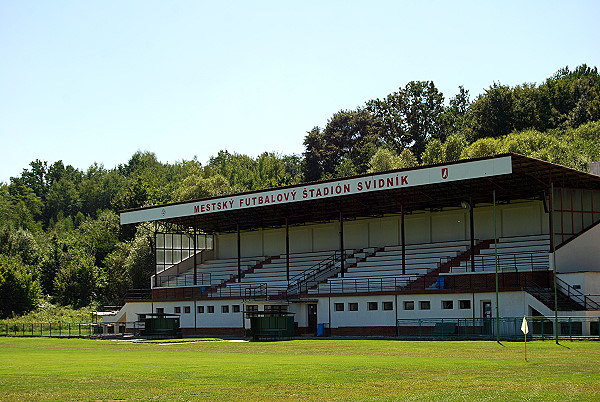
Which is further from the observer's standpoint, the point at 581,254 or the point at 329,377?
the point at 581,254

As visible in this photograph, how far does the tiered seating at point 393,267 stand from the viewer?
57.4 m

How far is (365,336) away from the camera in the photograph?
54.4 meters

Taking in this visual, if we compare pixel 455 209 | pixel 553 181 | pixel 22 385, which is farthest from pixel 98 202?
pixel 22 385

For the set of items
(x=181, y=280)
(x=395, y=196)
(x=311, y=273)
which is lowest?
(x=181, y=280)

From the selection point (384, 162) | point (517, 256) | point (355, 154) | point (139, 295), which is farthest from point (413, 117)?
point (517, 256)

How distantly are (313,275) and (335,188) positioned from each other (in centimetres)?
998

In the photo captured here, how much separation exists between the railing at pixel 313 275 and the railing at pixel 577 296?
2053 cm

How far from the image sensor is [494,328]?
46000 millimetres

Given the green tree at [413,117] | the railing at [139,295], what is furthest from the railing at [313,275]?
the green tree at [413,117]

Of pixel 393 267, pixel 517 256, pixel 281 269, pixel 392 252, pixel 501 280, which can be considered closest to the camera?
pixel 501 280

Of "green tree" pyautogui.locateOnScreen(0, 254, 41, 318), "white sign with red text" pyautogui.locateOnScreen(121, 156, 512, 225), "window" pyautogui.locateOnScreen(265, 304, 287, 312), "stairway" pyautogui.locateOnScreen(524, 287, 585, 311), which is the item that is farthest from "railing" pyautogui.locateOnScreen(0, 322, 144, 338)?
"stairway" pyautogui.locateOnScreen(524, 287, 585, 311)

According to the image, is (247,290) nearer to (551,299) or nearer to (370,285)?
(370,285)

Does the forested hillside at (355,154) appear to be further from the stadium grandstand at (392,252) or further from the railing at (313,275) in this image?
the railing at (313,275)

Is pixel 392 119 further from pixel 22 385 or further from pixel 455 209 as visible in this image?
pixel 22 385
